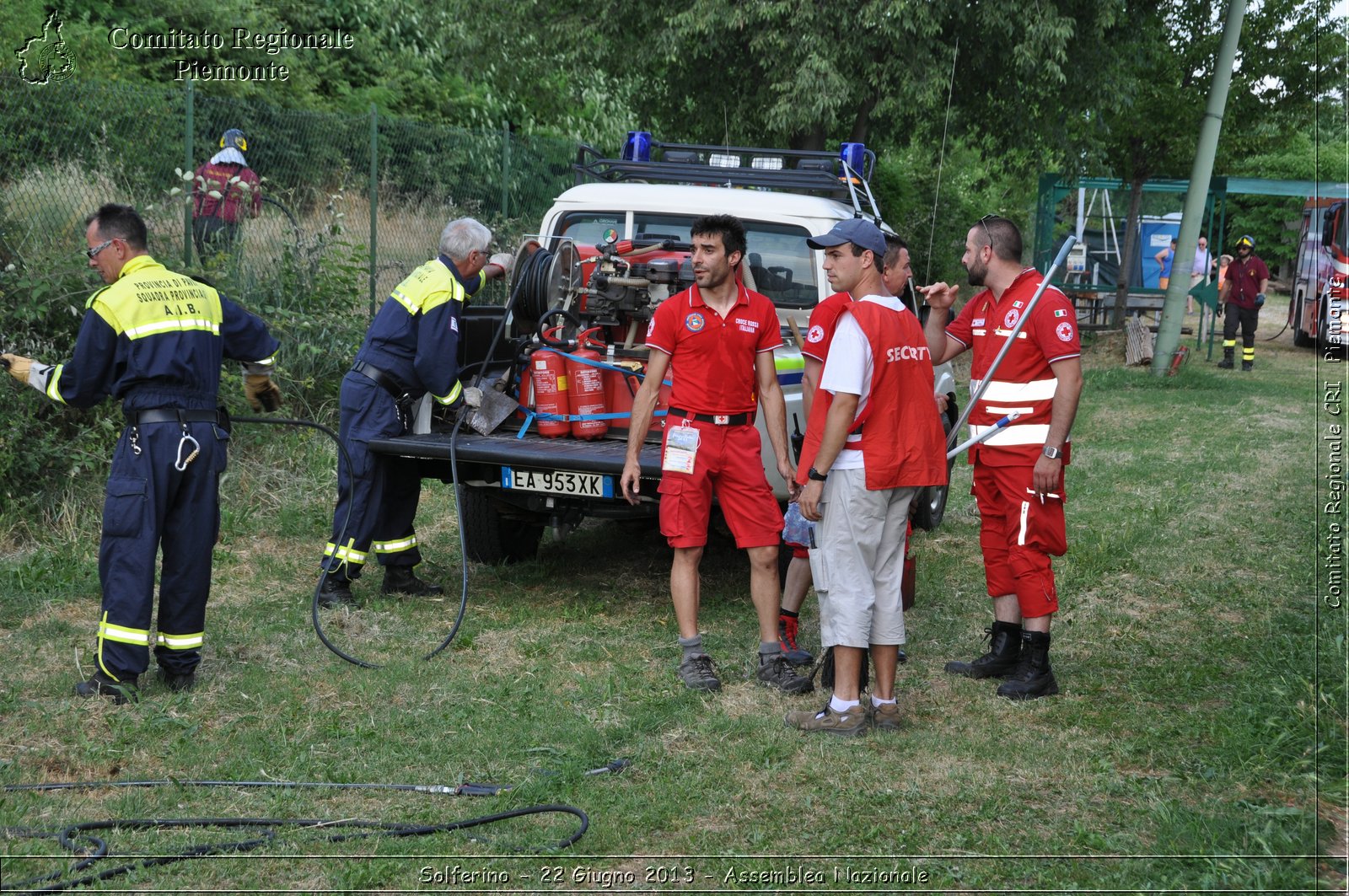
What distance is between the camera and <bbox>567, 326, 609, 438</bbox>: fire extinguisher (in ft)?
20.8

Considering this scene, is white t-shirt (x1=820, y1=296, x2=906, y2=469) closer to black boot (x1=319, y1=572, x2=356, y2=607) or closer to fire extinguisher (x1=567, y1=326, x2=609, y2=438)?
fire extinguisher (x1=567, y1=326, x2=609, y2=438)

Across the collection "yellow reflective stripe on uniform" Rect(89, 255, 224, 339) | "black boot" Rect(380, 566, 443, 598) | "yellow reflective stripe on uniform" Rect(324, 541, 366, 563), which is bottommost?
"black boot" Rect(380, 566, 443, 598)

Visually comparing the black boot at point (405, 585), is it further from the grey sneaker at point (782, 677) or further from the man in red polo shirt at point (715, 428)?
the grey sneaker at point (782, 677)

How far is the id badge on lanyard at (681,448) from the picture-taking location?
518 cm

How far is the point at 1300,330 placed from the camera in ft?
74.1

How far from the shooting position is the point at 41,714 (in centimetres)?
473

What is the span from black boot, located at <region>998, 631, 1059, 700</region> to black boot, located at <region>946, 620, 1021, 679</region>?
0.20m

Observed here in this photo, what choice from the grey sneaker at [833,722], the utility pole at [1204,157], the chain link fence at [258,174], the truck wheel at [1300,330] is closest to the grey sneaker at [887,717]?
the grey sneaker at [833,722]

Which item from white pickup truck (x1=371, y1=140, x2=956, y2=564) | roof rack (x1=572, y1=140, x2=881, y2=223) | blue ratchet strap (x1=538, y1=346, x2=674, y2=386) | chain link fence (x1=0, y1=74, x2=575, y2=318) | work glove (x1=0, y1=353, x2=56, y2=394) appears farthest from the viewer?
chain link fence (x1=0, y1=74, x2=575, y2=318)

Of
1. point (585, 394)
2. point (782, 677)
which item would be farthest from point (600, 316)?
point (782, 677)

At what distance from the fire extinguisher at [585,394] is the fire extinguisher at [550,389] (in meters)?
0.03

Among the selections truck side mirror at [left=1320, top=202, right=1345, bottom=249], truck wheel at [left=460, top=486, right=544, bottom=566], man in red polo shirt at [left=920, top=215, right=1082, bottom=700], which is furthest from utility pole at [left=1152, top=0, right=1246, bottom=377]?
man in red polo shirt at [left=920, top=215, right=1082, bottom=700]

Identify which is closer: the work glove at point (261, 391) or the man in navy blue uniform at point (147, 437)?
the man in navy blue uniform at point (147, 437)

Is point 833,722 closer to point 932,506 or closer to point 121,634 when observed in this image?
point 121,634
